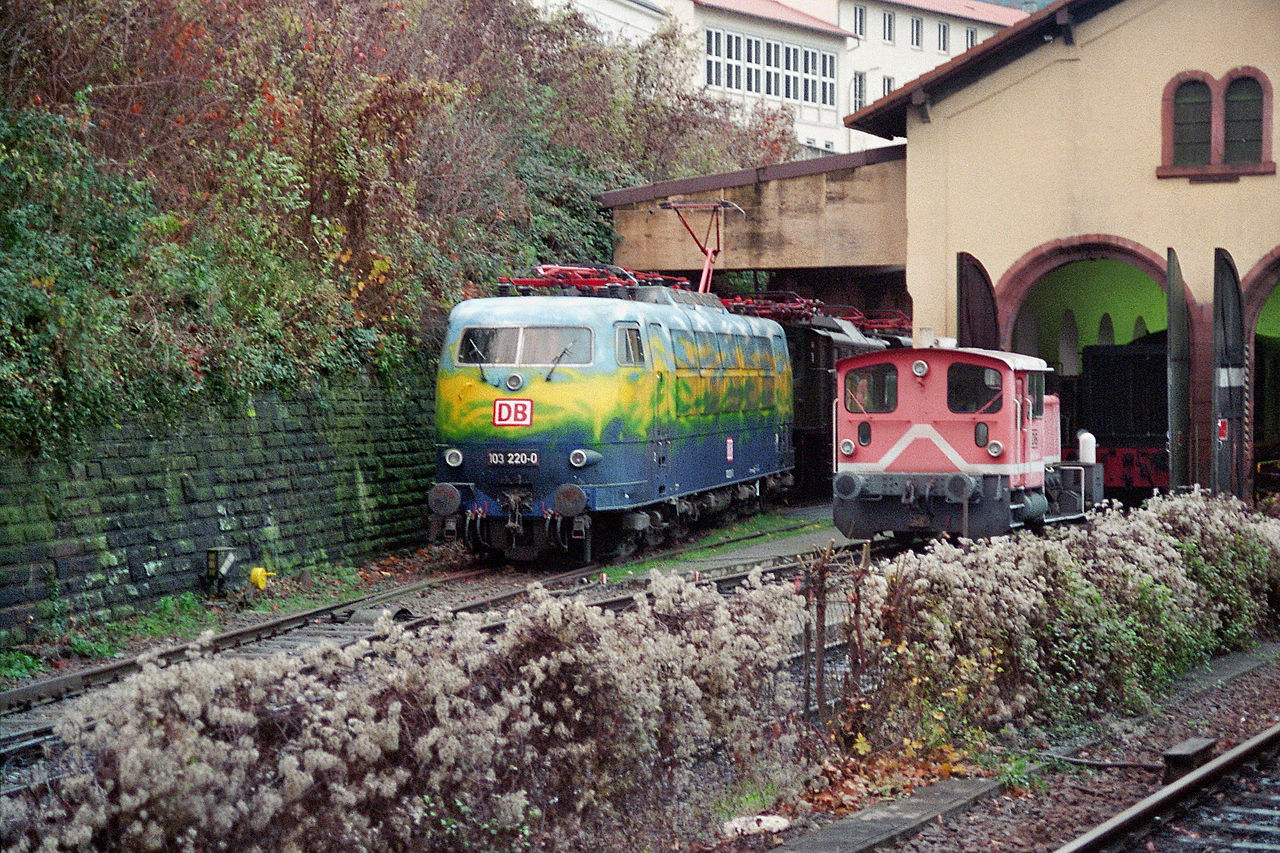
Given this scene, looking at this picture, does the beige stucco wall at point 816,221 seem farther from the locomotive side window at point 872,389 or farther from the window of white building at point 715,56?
the window of white building at point 715,56

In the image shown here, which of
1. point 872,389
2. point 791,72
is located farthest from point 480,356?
point 791,72

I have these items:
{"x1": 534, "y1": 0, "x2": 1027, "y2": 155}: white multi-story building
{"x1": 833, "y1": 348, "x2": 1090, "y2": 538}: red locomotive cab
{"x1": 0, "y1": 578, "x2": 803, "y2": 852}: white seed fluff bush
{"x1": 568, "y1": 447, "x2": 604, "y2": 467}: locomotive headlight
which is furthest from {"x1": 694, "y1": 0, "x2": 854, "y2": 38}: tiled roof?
{"x1": 0, "y1": 578, "x2": 803, "y2": 852}: white seed fluff bush

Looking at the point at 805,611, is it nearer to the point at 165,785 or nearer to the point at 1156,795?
the point at 1156,795

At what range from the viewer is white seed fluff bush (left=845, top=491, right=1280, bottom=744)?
934 cm

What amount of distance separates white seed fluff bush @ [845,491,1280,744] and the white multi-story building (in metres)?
40.0

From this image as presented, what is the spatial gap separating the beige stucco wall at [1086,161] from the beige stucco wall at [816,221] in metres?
0.96

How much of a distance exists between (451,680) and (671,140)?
3099 centimetres

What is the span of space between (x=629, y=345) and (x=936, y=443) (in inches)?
150

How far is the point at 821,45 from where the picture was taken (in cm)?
6538

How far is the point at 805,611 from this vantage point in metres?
8.88

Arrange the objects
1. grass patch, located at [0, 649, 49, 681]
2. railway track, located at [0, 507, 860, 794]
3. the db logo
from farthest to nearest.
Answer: the db logo < grass patch, located at [0, 649, 49, 681] < railway track, located at [0, 507, 860, 794]

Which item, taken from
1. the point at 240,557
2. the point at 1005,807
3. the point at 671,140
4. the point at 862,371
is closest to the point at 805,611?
the point at 1005,807

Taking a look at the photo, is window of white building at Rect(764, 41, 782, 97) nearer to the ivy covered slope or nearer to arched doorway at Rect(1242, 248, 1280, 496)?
the ivy covered slope

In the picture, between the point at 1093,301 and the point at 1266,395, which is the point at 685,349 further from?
the point at 1266,395
